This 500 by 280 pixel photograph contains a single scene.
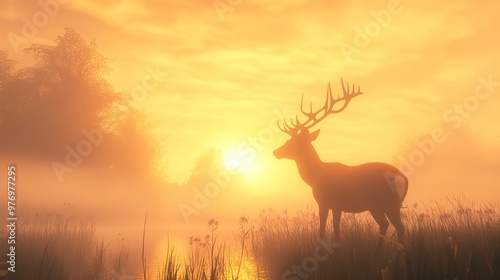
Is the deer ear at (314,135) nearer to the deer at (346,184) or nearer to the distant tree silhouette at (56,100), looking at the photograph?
the deer at (346,184)

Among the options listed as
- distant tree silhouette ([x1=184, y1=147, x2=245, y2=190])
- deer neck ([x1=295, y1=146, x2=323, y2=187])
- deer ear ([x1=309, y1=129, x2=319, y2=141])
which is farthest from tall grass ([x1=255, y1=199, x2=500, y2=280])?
distant tree silhouette ([x1=184, y1=147, x2=245, y2=190])

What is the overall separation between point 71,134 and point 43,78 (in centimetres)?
391

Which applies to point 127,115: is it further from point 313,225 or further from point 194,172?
point 313,225

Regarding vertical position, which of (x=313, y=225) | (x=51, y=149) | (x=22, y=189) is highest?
(x=51, y=149)

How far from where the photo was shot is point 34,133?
3108 cm

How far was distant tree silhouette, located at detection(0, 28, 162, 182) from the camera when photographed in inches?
1197

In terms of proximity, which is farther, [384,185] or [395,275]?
[384,185]

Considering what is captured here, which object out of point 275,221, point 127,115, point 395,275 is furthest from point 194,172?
point 395,275

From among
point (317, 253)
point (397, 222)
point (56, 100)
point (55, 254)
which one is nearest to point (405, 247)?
point (317, 253)

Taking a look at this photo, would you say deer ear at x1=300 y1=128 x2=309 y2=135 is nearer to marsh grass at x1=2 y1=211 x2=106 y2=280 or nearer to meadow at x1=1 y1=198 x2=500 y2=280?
meadow at x1=1 y1=198 x2=500 y2=280

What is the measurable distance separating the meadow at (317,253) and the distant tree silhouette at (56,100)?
17.3 meters

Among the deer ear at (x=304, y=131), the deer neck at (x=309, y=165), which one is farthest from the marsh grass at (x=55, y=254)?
the deer ear at (x=304, y=131)

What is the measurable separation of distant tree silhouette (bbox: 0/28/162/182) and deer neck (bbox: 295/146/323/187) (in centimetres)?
2433

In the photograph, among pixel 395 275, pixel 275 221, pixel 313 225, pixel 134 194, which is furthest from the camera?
pixel 134 194
